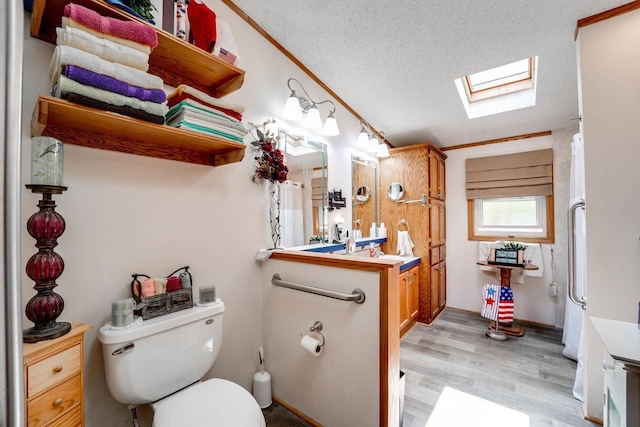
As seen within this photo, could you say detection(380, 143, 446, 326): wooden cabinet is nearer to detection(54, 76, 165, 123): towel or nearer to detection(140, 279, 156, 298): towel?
detection(140, 279, 156, 298): towel

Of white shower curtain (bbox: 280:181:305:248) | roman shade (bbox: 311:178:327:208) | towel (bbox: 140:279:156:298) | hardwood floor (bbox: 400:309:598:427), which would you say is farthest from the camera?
roman shade (bbox: 311:178:327:208)

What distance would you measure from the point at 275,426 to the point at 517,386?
1.85 meters

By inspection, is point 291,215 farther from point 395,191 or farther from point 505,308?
point 505,308

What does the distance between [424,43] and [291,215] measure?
163 cm

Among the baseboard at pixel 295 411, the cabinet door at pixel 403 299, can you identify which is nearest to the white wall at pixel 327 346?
the baseboard at pixel 295 411

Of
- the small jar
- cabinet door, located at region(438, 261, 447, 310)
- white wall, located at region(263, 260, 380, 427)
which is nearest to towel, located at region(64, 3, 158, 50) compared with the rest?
the small jar

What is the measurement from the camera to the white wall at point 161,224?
111 cm

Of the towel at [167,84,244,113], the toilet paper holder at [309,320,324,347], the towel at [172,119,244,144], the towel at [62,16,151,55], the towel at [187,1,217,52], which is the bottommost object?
the toilet paper holder at [309,320,324,347]

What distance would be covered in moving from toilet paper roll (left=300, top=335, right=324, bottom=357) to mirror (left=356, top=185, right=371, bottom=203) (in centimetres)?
187

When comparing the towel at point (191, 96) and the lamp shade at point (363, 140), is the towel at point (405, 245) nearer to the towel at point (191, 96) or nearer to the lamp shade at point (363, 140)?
the lamp shade at point (363, 140)

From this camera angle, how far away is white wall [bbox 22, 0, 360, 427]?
3.64 ft

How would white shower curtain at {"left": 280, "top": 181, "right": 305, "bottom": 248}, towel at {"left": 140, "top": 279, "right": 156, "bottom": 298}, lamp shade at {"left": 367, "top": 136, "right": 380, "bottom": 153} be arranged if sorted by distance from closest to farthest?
towel at {"left": 140, "top": 279, "right": 156, "bottom": 298}
white shower curtain at {"left": 280, "top": 181, "right": 305, "bottom": 248}
lamp shade at {"left": 367, "top": 136, "right": 380, "bottom": 153}

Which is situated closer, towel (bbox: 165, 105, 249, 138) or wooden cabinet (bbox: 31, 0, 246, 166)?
wooden cabinet (bbox: 31, 0, 246, 166)

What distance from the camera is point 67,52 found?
870 millimetres
